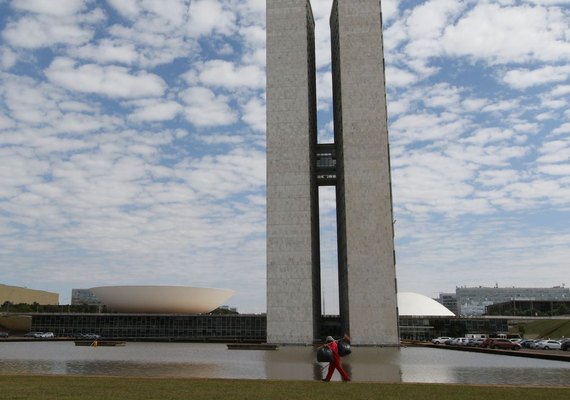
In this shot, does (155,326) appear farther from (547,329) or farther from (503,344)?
(547,329)

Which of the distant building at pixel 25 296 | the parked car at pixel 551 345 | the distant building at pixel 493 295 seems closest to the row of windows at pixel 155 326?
the distant building at pixel 25 296

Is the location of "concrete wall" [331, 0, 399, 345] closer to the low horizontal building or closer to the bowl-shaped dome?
the low horizontal building

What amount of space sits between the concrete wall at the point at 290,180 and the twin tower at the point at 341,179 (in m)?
0.09

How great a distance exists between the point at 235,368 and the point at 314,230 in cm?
3824

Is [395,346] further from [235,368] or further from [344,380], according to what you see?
[344,380]

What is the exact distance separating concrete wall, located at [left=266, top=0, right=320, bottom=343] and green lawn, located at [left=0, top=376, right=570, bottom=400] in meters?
36.8

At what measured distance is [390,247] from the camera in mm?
50062

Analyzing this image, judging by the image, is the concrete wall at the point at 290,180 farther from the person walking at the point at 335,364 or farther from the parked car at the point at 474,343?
the person walking at the point at 335,364

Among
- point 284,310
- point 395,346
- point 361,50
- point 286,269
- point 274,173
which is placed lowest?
point 395,346

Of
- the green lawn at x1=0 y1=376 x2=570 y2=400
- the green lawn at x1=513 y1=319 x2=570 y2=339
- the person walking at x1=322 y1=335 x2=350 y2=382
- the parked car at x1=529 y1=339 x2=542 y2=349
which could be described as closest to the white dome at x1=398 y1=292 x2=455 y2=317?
the green lawn at x1=513 y1=319 x2=570 y2=339

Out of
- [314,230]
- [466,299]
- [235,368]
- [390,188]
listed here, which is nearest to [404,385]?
[235,368]

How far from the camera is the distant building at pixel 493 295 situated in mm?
177625

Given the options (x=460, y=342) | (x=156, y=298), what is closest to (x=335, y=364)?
(x=460, y=342)

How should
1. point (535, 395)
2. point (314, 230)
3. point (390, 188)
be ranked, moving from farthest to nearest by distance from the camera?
1. point (314, 230)
2. point (390, 188)
3. point (535, 395)
